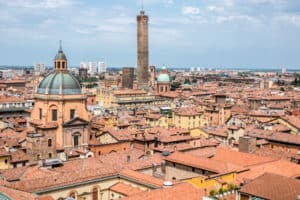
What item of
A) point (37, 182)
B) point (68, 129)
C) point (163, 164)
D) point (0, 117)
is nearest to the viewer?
point (37, 182)

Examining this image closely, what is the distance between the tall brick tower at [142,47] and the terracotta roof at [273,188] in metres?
128

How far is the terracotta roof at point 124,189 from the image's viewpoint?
31144mm

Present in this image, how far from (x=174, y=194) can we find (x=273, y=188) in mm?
5833

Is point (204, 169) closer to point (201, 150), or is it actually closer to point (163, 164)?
point (163, 164)

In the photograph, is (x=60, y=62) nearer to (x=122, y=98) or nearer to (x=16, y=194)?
(x=16, y=194)

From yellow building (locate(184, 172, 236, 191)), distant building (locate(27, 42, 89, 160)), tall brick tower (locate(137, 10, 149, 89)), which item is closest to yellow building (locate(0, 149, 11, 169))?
distant building (locate(27, 42, 89, 160))

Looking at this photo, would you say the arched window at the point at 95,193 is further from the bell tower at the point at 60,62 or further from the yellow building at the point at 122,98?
the yellow building at the point at 122,98

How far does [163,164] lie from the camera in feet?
123

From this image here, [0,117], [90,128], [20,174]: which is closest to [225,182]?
[20,174]

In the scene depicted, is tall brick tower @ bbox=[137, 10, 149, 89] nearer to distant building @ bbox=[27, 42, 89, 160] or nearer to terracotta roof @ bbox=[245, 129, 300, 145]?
terracotta roof @ bbox=[245, 129, 300, 145]

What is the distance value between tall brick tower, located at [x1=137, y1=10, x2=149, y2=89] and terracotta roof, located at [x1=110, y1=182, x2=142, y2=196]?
121711 millimetres

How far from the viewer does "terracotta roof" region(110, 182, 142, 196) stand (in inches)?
1226

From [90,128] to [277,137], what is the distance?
23340 millimetres

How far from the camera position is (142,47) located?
156 meters
